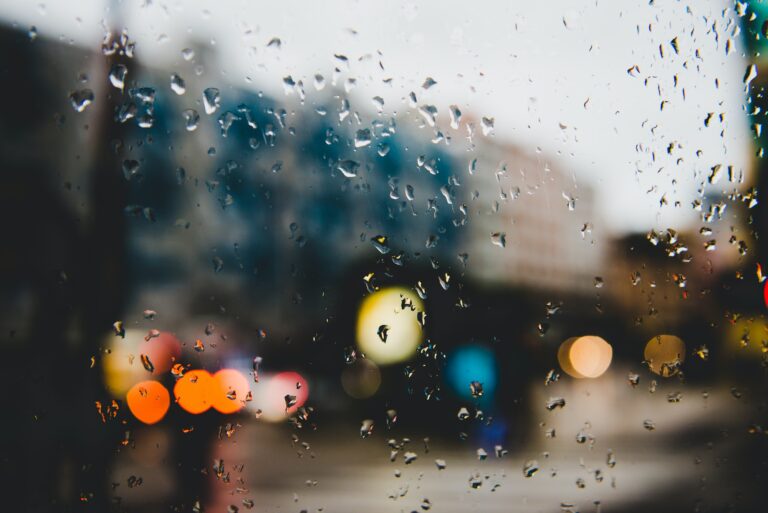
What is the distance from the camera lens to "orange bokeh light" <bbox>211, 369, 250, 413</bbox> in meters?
1.82

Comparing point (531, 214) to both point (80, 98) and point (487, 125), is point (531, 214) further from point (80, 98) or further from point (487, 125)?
point (80, 98)

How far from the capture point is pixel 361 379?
2.12 m

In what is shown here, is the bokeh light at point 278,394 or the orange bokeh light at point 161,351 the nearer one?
the orange bokeh light at point 161,351

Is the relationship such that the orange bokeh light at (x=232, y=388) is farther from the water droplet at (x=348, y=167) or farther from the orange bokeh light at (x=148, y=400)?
the water droplet at (x=348, y=167)

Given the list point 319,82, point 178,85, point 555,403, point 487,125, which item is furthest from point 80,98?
point 555,403

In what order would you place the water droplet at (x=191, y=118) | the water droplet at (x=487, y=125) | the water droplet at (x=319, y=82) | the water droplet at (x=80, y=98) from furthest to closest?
the water droplet at (x=487, y=125) → the water droplet at (x=319, y=82) → the water droplet at (x=191, y=118) → the water droplet at (x=80, y=98)

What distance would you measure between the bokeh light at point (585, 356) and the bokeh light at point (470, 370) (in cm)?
25

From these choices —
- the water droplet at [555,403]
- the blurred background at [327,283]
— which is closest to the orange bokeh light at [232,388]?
the blurred background at [327,283]

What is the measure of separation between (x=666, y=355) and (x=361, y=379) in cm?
106

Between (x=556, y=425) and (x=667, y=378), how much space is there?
0.41m

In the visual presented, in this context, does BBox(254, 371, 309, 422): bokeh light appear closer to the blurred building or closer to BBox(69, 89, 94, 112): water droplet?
the blurred building

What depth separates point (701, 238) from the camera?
208 cm

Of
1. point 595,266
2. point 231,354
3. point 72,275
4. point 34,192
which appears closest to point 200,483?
point 231,354

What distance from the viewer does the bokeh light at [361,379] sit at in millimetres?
2024
